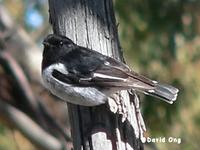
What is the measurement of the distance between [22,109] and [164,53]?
1974 mm

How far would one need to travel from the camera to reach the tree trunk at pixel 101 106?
3.60m

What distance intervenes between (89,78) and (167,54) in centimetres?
386

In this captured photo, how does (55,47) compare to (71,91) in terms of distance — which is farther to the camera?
(55,47)

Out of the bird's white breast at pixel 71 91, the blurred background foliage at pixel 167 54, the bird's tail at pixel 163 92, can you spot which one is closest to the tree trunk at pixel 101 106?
the bird's white breast at pixel 71 91

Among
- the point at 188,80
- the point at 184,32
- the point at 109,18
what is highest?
the point at 184,32

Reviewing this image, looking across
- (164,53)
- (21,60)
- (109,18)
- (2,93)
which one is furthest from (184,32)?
(109,18)

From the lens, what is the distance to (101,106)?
3.73 m

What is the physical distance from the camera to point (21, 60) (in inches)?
281

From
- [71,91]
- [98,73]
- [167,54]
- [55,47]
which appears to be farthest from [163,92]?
[167,54]

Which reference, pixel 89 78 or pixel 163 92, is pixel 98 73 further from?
pixel 163 92

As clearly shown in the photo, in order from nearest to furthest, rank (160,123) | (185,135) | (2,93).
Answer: (2,93)
(160,123)
(185,135)

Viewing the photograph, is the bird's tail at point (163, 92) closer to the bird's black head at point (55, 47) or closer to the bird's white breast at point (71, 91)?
the bird's white breast at point (71, 91)

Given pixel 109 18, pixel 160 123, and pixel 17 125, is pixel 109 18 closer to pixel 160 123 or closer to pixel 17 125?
pixel 17 125

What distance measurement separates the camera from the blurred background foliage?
7.18 meters
